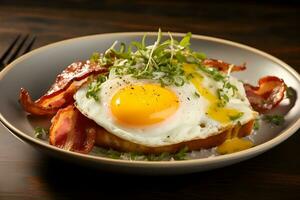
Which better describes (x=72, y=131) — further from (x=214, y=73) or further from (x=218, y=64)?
(x=218, y=64)

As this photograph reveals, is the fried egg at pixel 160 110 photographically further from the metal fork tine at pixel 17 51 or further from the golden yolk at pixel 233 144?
the metal fork tine at pixel 17 51

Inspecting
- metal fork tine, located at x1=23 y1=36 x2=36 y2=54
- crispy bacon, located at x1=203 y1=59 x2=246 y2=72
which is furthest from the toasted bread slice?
metal fork tine, located at x1=23 y1=36 x2=36 y2=54

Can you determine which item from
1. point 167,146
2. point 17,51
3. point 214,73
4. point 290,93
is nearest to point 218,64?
point 214,73

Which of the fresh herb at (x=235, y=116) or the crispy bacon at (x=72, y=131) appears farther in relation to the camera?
the fresh herb at (x=235, y=116)

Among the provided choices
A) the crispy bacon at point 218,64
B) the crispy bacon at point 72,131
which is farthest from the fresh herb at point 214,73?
the crispy bacon at point 72,131

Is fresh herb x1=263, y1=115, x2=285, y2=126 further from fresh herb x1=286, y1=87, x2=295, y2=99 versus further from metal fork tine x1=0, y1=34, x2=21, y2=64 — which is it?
metal fork tine x1=0, y1=34, x2=21, y2=64

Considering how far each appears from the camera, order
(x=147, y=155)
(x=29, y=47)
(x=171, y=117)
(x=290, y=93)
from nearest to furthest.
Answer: (x=147, y=155) → (x=171, y=117) → (x=290, y=93) → (x=29, y=47)
